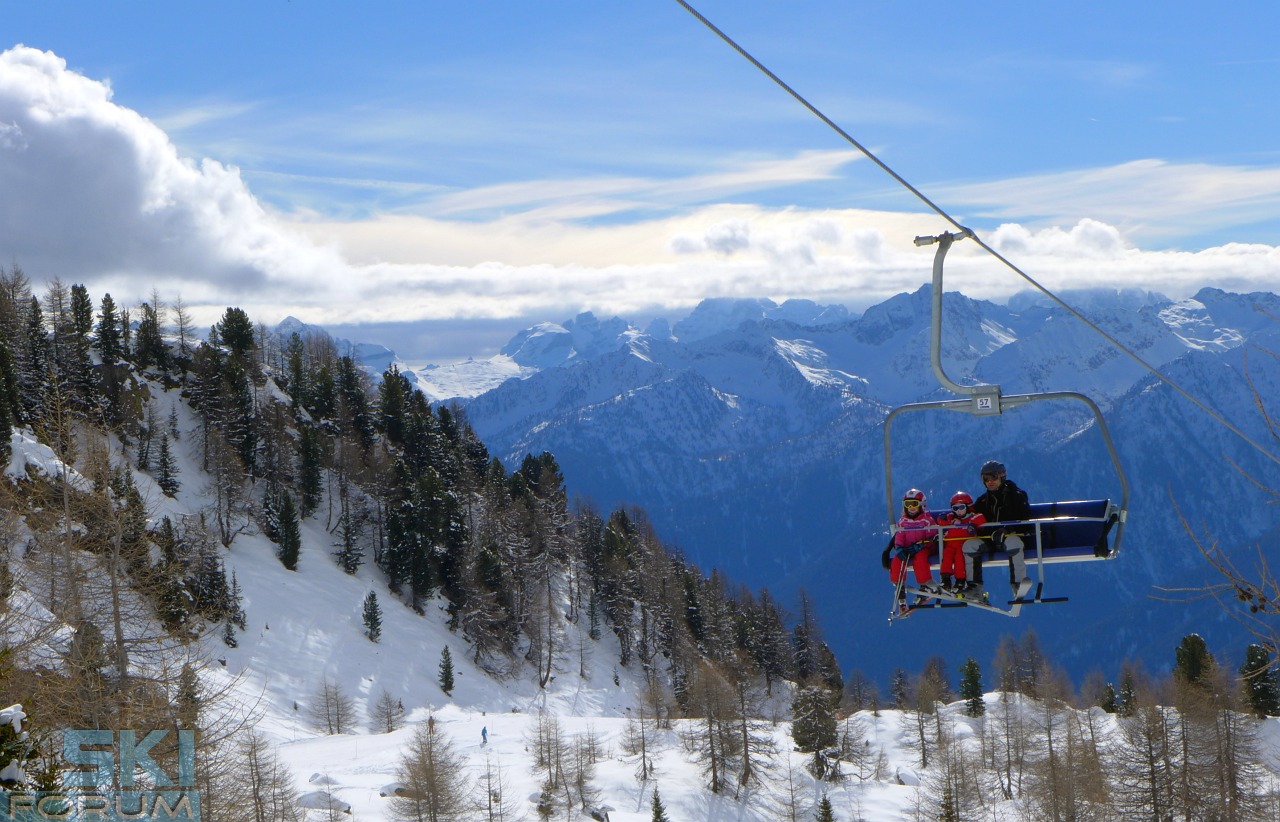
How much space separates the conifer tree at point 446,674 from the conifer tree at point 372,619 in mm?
5285

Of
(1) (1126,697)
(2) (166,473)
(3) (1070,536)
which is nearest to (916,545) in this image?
(3) (1070,536)

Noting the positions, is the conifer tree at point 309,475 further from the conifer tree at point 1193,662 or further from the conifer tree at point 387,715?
the conifer tree at point 1193,662

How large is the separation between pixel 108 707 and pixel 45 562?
3754 mm

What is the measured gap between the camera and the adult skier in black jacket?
1393 cm

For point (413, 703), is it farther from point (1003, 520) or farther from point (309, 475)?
point (1003, 520)

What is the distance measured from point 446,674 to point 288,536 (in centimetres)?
1677

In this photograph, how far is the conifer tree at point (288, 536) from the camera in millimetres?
77875

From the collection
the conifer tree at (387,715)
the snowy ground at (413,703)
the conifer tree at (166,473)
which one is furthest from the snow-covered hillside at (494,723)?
the conifer tree at (166,473)

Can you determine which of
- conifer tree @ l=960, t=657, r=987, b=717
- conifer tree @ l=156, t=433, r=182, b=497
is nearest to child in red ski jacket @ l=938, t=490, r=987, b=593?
conifer tree @ l=156, t=433, r=182, b=497

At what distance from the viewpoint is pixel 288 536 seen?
7800cm

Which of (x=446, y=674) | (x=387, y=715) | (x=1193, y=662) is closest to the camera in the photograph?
(x=387, y=715)

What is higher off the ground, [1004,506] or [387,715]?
[1004,506]

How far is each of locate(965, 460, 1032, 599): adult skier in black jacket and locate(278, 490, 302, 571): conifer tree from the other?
7110cm

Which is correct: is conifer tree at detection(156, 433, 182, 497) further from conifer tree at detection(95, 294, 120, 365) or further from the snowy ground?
conifer tree at detection(95, 294, 120, 365)
